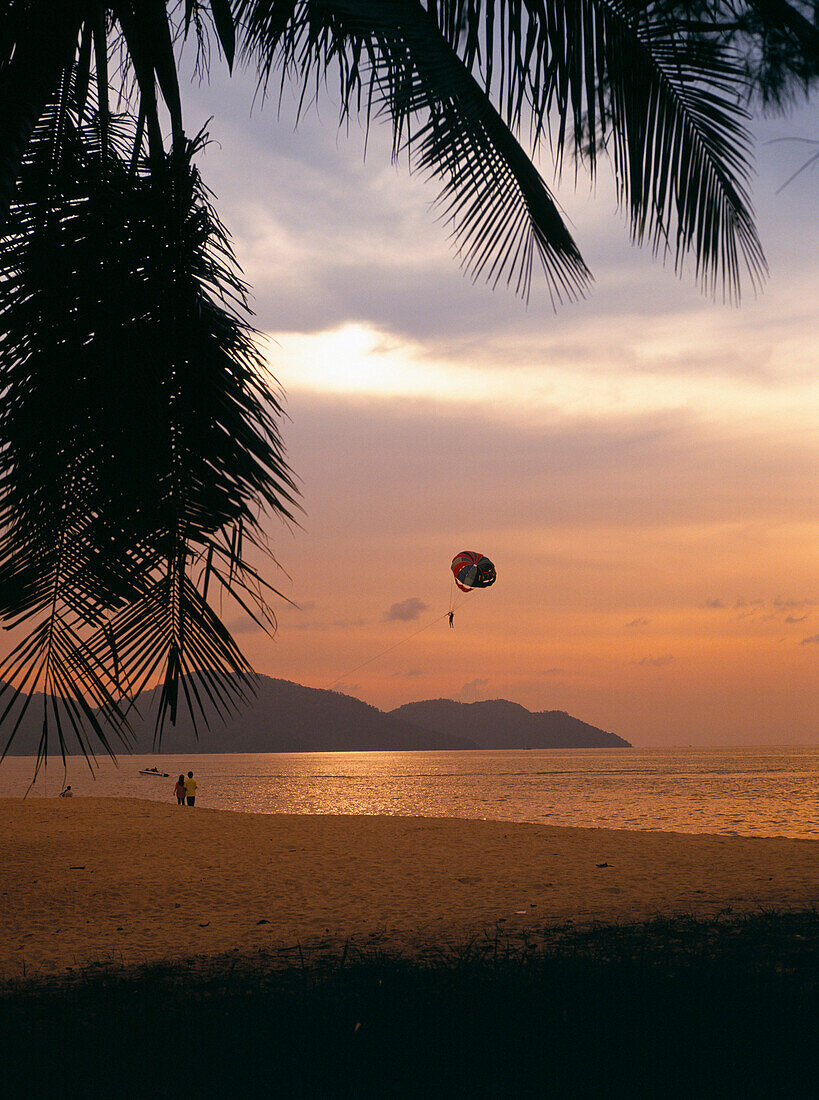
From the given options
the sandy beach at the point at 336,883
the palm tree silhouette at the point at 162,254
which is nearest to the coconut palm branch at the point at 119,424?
the palm tree silhouette at the point at 162,254

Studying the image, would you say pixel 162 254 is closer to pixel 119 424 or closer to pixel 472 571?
pixel 119 424

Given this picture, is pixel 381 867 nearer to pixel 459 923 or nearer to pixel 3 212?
pixel 459 923

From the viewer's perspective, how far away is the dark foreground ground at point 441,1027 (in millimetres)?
4176

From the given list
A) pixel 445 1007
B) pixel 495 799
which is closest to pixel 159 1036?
pixel 445 1007

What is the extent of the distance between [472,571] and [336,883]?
54.4 feet

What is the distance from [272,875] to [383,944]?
534cm

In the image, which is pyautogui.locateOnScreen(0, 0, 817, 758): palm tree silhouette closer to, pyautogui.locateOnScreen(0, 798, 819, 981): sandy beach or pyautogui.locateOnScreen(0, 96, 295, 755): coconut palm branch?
pyautogui.locateOnScreen(0, 96, 295, 755): coconut palm branch

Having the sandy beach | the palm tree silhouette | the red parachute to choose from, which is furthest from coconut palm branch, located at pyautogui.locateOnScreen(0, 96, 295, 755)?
the red parachute

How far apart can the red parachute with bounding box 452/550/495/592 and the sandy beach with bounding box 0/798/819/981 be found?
387 inches

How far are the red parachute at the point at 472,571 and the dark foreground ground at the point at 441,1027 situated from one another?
2041 centimetres

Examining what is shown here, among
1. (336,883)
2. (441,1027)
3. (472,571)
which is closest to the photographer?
(441,1027)

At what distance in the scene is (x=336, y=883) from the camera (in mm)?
12453

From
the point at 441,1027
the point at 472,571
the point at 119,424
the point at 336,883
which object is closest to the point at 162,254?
the point at 119,424

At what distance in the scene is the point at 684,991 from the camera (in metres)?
5.63
